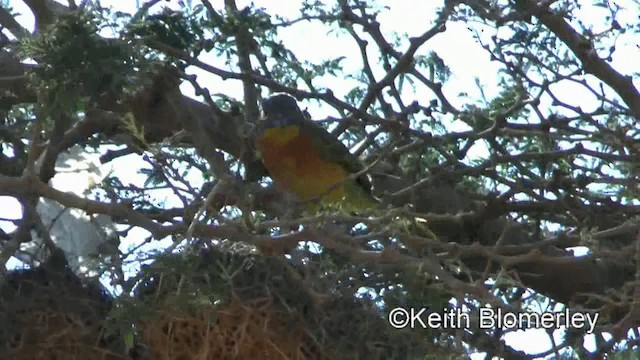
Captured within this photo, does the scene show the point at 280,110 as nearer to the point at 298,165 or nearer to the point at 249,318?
the point at 298,165

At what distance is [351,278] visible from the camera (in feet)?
9.14

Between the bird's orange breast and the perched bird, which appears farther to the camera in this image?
the bird's orange breast

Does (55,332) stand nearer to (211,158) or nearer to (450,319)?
(211,158)

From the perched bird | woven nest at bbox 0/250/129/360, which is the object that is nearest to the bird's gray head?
the perched bird

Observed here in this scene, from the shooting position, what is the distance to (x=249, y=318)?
263 centimetres

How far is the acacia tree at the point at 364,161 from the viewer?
8.29ft

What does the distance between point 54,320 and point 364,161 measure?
1115 millimetres

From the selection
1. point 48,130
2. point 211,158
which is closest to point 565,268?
point 211,158

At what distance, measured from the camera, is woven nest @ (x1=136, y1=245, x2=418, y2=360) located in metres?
2.57

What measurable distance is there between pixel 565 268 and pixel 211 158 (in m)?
1.12

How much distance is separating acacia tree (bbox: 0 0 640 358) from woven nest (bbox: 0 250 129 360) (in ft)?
0.33

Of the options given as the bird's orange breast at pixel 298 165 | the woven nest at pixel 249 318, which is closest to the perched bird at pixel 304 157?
the bird's orange breast at pixel 298 165

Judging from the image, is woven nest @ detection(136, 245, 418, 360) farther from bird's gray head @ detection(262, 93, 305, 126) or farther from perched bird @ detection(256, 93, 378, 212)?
bird's gray head @ detection(262, 93, 305, 126)

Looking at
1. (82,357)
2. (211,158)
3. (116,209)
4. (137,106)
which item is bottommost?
(82,357)
